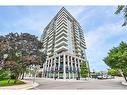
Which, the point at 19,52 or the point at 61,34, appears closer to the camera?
the point at 19,52

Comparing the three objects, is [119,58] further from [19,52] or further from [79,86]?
[19,52]

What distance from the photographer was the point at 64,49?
3297cm

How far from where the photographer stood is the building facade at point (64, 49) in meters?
32.6

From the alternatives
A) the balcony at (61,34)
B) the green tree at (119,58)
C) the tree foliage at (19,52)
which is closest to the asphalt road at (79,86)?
the green tree at (119,58)

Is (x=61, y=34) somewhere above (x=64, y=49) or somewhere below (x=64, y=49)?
above

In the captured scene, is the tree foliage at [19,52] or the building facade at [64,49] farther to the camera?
the building facade at [64,49]

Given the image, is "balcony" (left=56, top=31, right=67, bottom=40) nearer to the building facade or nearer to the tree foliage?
the building facade

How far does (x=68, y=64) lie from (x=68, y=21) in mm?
10471

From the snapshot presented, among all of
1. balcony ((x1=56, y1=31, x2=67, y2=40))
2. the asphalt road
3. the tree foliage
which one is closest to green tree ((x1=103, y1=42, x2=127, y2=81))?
the asphalt road

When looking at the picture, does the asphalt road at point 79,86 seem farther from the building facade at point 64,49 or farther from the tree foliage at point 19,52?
the building facade at point 64,49

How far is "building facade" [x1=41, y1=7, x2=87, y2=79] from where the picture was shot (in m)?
32.6

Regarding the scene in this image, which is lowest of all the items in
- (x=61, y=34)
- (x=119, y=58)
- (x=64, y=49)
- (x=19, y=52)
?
(x=119, y=58)

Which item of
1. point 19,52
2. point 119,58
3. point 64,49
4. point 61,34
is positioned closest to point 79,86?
point 119,58
